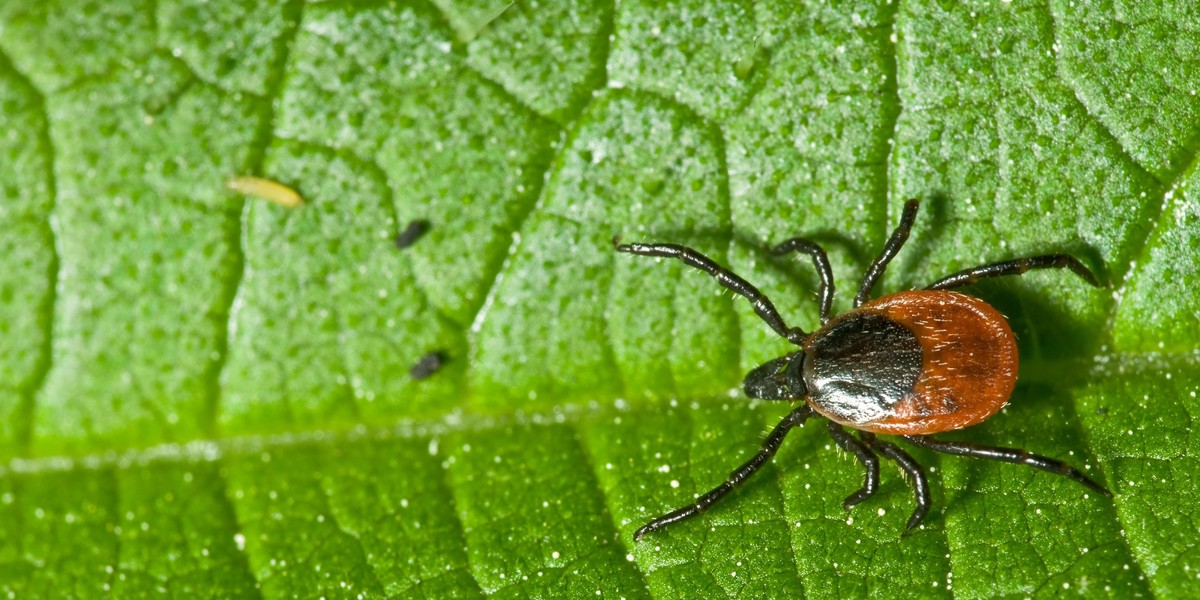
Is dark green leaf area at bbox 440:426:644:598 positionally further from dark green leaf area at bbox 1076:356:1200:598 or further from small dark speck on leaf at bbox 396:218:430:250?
dark green leaf area at bbox 1076:356:1200:598

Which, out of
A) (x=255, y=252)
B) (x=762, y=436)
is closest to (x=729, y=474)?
(x=762, y=436)

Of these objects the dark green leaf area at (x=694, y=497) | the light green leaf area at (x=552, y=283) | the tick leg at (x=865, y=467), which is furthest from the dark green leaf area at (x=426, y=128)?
the tick leg at (x=865, y=467)

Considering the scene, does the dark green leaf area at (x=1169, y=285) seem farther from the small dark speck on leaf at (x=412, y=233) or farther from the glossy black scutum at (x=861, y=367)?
the small dark speck on leaf at (x=412, y=233)

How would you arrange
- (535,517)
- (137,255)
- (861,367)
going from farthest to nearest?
1. (137,255)
2. (535,517)
3. (861,367)

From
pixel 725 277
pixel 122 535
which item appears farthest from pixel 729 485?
pixel 122 535

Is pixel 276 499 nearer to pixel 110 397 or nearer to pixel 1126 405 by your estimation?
pixel 110 397

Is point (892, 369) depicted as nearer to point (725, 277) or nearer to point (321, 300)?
point (725, 277)
